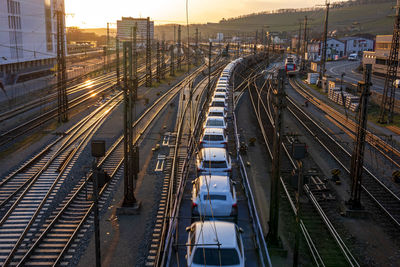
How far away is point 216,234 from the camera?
8.59 metres

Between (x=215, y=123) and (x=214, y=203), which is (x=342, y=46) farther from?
(x=214, y=203)

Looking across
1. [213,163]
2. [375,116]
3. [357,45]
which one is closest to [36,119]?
[213,163]

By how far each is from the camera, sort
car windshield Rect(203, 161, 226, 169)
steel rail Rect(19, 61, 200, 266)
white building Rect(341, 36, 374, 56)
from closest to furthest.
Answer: steel rail Rect(19, 61, 200, 266) < car windshield Rect(203, 161, 226, 169) < white building Rect(341, 36, 374, 56)

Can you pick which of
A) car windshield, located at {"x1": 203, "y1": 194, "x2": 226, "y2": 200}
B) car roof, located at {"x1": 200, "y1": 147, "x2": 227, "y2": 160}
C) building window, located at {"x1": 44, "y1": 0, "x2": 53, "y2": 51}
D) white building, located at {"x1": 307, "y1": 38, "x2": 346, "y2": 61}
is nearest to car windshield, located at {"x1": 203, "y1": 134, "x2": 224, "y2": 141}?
car roof, located at {"x1": 200, "y1": 147, "x2": 227, "y2": 160}

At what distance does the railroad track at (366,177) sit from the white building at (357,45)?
2887 inches

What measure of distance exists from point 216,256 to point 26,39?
160 ft

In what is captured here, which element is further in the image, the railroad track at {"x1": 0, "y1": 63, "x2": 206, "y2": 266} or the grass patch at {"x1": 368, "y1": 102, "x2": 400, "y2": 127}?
the grass patch at {"x1": 368, "y1": 102, "x2": 400, "y2": 127}

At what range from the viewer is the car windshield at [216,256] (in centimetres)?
817

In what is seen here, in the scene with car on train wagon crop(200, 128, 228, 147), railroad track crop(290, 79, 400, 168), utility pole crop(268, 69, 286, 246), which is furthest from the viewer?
railroad track crop(290, 79, 400, 168)

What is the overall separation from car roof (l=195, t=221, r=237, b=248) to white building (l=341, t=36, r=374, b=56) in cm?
9368

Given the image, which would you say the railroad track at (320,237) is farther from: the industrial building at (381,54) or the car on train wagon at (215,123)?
the industrial building at (381,54)

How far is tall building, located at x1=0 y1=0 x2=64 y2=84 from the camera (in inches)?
1735

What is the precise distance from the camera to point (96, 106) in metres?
32.5

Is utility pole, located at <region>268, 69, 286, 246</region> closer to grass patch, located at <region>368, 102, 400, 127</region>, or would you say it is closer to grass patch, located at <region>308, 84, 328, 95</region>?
grass patch, located at <region>368, 102, 400, 127</region>
